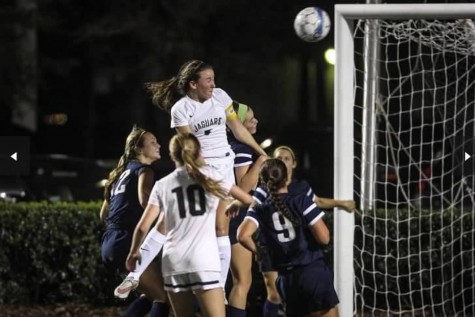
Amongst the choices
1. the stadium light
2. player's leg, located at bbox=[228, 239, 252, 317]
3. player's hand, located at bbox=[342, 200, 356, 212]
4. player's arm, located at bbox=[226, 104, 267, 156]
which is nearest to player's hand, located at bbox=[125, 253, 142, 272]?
player's leg, located at bbox=[228, 239, 252, 317]

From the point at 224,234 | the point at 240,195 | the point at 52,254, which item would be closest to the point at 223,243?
the point at 224,234

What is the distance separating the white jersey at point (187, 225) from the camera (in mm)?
8211

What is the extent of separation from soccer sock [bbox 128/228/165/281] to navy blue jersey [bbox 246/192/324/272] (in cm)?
64

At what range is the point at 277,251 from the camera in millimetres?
8875

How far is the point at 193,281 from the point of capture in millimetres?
8211

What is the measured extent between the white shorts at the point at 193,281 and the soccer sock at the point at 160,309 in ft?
3.51

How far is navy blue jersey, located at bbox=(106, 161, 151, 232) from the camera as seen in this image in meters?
9.36

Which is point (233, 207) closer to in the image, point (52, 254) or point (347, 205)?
point (347, 205)

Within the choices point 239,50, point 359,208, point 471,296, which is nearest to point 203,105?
point 359,208

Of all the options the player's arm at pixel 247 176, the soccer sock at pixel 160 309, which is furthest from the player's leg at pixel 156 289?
the player's arm at pixel 247 176

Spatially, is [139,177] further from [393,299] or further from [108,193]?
[393,299]

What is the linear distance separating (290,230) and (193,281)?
0.95m

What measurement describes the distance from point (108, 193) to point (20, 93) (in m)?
10.4

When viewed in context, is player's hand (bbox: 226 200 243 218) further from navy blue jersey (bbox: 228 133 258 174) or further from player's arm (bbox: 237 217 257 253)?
navy blue jersey (bbox: 228 133 258 174)
